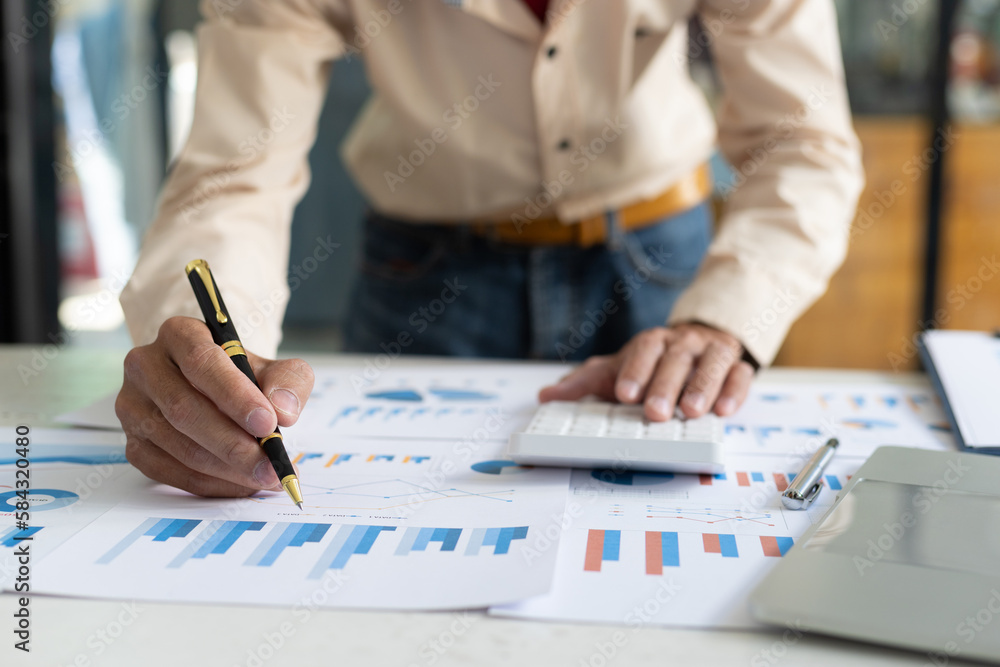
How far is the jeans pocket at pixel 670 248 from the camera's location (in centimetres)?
107

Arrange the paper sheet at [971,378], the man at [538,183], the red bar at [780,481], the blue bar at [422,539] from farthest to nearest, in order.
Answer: the man at [538,183] → the paper sheet at [971,378] → the red bar at [780,481] → the blue bar at [422,539]

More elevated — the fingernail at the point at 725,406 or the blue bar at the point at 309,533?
the blue bar at the point at 309,533

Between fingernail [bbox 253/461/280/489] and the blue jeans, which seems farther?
the blue jeans

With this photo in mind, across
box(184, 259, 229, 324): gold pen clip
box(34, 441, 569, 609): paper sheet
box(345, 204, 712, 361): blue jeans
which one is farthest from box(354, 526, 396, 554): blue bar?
box(345, 204, 712, 361): blue jeans

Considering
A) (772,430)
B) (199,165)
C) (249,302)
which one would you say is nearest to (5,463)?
(249,302)

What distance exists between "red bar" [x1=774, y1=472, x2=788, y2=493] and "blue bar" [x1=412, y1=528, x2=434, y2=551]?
243 mm

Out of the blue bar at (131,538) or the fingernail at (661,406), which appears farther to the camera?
the fingernail at (661,406)

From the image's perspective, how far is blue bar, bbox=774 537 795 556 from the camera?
0.46m

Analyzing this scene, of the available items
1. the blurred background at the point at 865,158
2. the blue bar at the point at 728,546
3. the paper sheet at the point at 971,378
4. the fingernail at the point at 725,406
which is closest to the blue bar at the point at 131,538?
the blue bar at the point at 728,546

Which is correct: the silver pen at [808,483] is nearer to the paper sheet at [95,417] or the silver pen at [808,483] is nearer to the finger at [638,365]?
the finger at [638,365]

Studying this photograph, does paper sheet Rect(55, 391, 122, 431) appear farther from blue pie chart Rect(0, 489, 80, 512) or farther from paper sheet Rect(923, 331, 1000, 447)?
paper sheet Rect(923, 331, 1000, 447)

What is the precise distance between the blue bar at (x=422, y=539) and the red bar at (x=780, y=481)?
24 centimetres

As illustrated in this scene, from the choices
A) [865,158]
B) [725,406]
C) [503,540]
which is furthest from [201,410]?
[865,158]

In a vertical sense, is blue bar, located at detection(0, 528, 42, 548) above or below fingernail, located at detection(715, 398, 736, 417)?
above
